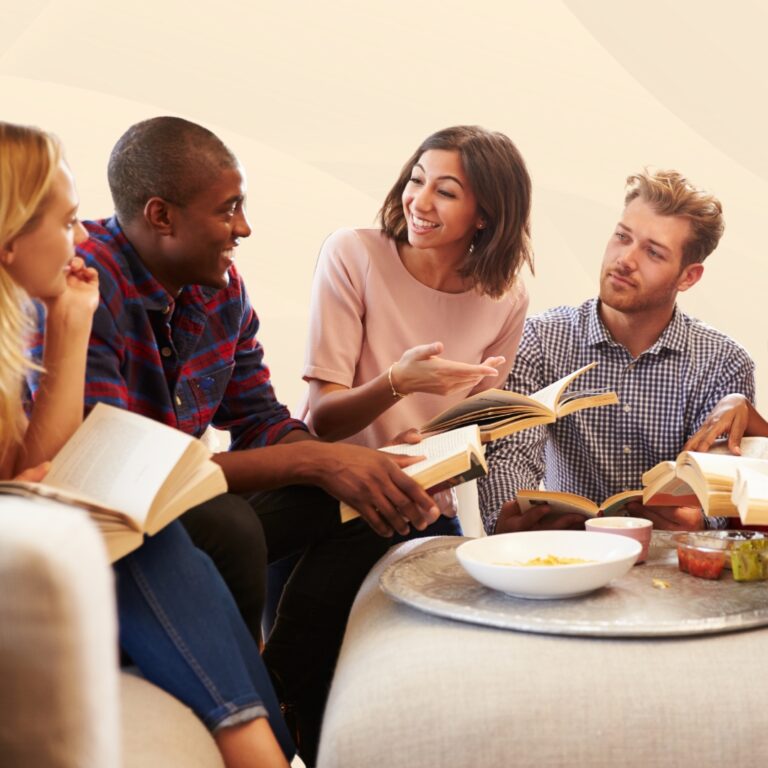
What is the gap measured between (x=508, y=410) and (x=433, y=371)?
0.53 ft

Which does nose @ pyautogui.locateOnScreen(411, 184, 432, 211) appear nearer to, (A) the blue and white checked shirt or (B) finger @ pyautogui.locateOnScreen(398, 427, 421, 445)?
(A) the blue and white checked shirt

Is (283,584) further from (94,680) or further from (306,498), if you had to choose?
(94,680)

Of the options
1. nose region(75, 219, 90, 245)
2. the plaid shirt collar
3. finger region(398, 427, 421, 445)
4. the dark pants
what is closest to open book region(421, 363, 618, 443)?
finger region(398, 427, 421, 445)

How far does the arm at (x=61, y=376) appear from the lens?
1.36 m

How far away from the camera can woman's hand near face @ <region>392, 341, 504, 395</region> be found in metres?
1.81

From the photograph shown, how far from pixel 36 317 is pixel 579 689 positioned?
2.99 feet

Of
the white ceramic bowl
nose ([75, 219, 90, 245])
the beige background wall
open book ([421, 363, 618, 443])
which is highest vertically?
the beige background wall

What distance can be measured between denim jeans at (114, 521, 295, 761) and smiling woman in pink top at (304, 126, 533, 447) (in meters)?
0.85

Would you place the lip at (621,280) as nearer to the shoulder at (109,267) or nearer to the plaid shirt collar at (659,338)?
the plaid shirt collar at (659,338)

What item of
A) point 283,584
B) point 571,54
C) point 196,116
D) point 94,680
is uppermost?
point 571,54

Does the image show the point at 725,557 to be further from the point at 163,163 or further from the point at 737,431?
the point at 163,163

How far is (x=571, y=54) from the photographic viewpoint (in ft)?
10.8

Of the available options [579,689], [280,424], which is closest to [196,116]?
[280,424]

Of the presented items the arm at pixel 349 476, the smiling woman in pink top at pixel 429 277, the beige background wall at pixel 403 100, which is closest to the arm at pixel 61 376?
the arm at pixel 349 476
